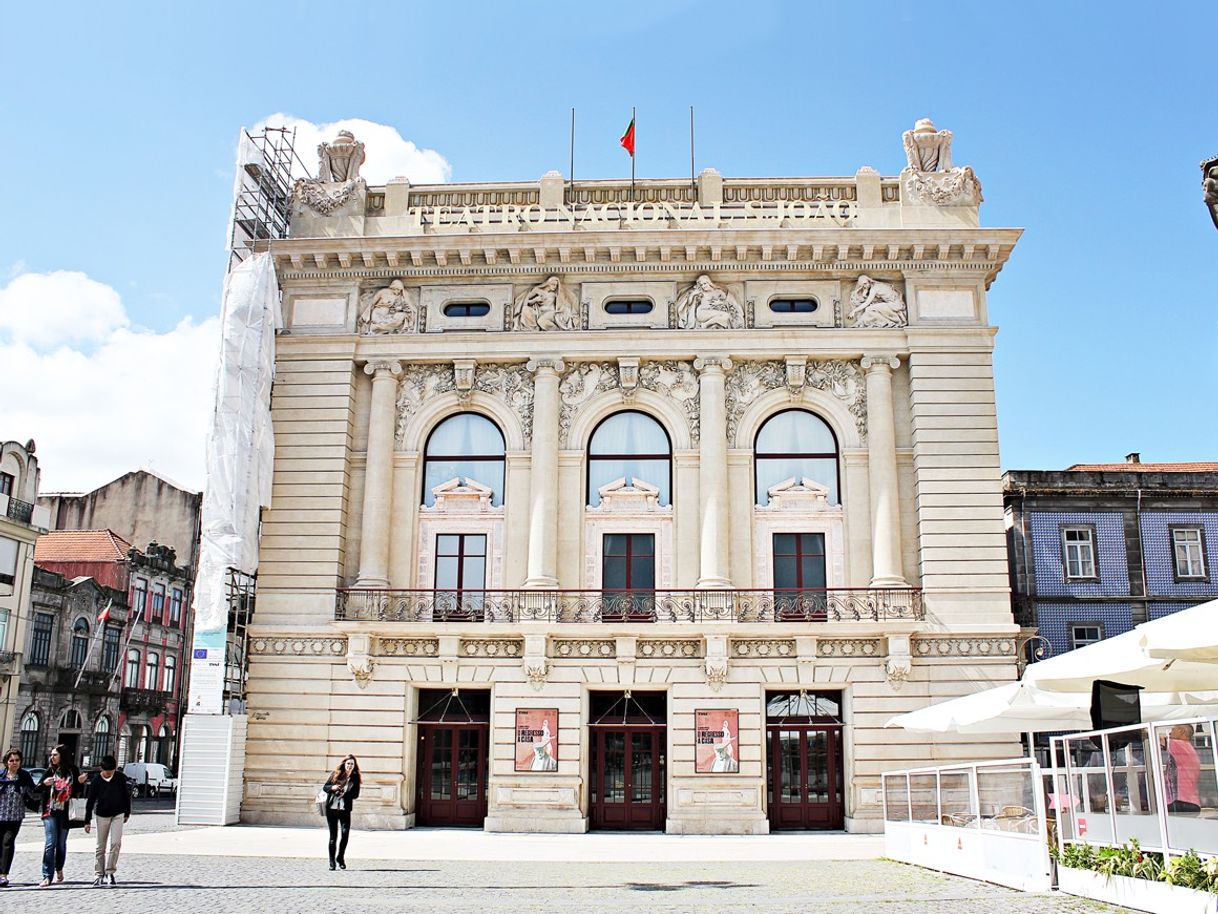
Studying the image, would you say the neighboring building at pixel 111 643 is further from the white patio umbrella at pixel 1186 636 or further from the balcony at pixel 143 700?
the white patio umbrella at pixel 1186 636

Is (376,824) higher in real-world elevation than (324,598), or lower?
lower

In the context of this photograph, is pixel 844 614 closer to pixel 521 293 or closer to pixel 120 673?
pixel 521 293

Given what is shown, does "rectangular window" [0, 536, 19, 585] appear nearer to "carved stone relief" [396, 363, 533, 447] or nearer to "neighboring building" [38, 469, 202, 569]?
"neighboring building" [38, 469, 202, 569]

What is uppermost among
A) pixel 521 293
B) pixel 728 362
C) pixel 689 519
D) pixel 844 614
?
pixel 521 293

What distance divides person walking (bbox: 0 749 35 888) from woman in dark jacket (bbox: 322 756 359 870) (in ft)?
13.3

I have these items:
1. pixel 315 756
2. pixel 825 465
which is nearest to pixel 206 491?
pixel 315 756

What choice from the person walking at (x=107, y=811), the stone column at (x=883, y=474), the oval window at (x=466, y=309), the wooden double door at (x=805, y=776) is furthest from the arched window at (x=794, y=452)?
the person walking at (x=107, y=811)

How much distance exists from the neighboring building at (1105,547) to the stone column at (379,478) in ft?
67.0

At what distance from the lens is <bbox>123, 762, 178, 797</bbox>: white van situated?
140 ft

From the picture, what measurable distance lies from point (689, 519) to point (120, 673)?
109 feet

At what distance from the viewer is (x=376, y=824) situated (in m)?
24.9

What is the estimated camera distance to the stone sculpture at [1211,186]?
750cm

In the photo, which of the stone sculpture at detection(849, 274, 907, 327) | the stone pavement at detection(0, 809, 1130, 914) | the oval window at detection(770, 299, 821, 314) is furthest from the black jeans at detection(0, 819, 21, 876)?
the stone sculpture at detection(849, 274, 907, 327)

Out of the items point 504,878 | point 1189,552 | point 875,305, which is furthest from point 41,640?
point 1189,552
